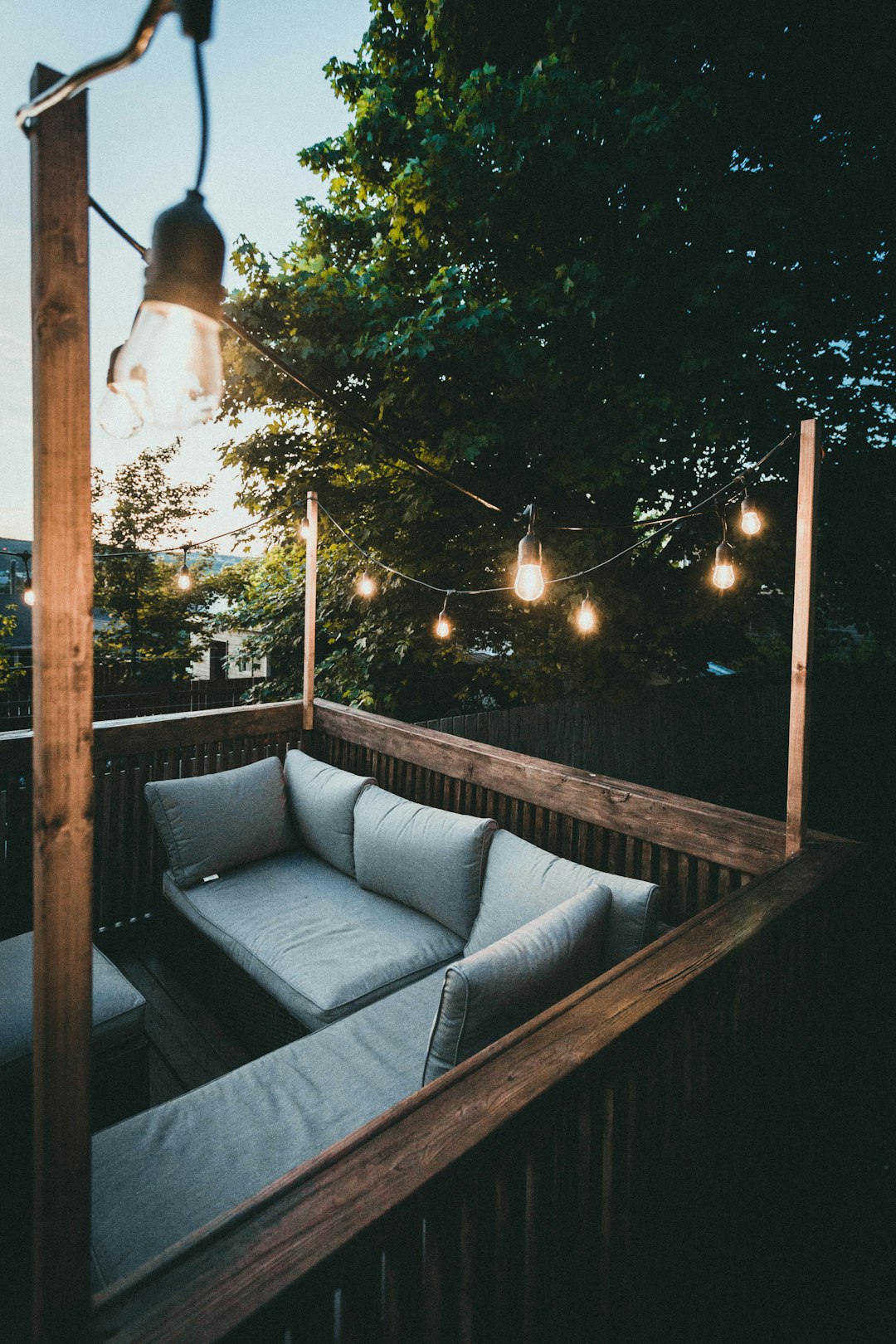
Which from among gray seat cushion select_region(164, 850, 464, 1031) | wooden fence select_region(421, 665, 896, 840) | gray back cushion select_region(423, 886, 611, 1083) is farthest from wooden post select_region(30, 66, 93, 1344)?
wooden fence select_region(421, 665, 896, 840)

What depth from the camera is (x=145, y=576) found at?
8727mm

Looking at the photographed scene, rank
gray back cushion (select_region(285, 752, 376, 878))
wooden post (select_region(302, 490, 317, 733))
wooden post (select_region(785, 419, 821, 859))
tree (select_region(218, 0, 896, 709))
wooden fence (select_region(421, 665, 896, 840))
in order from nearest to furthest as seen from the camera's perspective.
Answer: wooden post (select_region(785, 419, 821, 859)), gray back cushion (select_region(285, 752, 376, 878)), wooden post (select_region(302, 490, 317, 733)), tree (select_region(218, 0, 896, 709)), wooden fence (select_region(421, 665, 896, 840))

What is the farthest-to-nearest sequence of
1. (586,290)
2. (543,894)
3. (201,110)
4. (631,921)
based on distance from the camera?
(586,290) → (543,894) → (631,921) → (201,110)

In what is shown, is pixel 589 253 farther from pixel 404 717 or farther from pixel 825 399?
pixel 404 717

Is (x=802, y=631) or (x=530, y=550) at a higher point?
(x=530, y=550)

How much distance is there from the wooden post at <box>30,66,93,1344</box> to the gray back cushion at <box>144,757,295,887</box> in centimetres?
223

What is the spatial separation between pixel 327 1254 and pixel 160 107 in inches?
86.5

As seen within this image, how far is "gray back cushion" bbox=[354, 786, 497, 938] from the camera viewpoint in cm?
253

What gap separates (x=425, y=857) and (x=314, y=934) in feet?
1.69

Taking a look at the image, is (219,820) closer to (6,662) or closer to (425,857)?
(425,857)

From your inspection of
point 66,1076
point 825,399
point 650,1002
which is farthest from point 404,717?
point 66,1076

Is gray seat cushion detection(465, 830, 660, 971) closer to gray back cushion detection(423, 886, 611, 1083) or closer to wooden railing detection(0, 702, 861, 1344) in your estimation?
gray back cushion detection(423, 886, 611, 1083)

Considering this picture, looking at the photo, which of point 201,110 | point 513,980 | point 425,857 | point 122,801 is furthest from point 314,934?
point 201,110

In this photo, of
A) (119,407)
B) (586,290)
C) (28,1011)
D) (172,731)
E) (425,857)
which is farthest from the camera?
(586,290)
